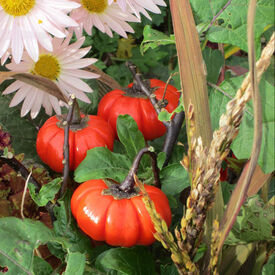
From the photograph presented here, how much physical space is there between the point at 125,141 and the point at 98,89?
0.70 ft

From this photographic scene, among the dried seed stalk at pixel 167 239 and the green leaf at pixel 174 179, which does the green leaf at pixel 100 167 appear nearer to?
the green leaf at pixel 174 179

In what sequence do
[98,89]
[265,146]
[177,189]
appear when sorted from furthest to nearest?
[98,89] → [177,189] → [265,146]

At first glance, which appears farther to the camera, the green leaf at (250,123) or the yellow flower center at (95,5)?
the yellow flower center at (95,5)

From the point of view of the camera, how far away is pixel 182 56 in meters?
0.45

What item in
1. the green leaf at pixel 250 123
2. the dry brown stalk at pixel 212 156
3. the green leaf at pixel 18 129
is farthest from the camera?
the green leaf at pixel 18 129

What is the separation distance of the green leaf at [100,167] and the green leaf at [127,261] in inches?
3.1

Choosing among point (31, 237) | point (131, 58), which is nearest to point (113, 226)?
point (31, 237)

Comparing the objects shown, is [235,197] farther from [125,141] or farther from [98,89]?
[98,89]

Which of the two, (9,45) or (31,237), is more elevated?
(9,45)

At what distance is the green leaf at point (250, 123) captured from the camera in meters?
0.44

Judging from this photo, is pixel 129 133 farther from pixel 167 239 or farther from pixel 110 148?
pixel 167 239

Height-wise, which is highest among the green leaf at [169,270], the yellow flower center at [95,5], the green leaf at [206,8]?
the yellow flower center at [95,5]

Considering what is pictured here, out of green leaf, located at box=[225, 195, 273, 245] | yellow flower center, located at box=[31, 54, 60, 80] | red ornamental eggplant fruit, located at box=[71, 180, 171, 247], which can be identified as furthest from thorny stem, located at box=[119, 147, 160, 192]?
yellow flower center, located at box=[31, 54, 60, 80]

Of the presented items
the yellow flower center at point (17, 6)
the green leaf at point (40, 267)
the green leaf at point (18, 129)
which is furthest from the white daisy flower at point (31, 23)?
the green leaf at point (40, 267)
